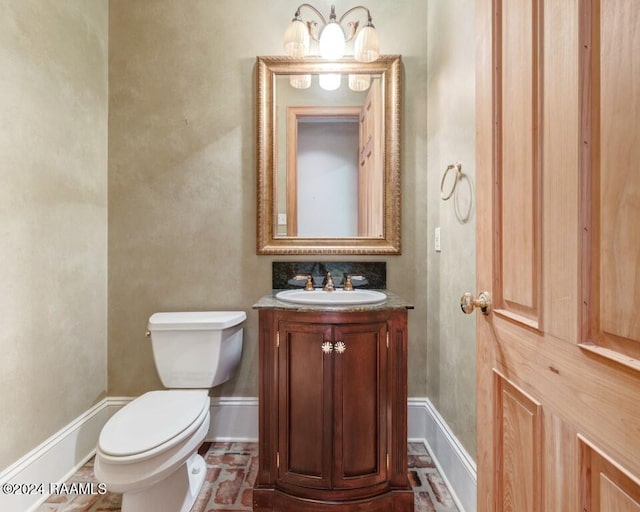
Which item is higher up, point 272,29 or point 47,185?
point 272,29

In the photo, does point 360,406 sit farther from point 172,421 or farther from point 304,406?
point 172,421

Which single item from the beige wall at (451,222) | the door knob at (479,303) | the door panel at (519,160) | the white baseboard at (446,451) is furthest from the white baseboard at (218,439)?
the door panel at (519,160)

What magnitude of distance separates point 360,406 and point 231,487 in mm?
770

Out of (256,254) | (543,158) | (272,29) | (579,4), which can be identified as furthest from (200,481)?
(272,29)

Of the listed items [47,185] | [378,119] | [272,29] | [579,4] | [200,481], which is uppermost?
[272,29]

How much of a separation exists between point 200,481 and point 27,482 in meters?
0.68

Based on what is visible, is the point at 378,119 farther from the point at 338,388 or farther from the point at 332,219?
the point at 338,388

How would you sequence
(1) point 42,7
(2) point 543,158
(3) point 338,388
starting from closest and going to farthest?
(2) point 543,158 → (3) point 338,388 → (1) point 42,7

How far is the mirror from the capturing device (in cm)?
182

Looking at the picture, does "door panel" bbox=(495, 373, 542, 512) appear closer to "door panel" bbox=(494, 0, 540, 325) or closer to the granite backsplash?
"door panel" bbox=(494, 0, 540, 325)

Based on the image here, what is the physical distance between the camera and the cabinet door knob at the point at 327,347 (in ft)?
4.18

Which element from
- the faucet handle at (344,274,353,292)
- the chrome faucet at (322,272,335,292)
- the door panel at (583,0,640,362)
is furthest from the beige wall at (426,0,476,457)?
the door panel at (583,0,640,362)

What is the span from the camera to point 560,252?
60cm

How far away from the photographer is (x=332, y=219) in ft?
6.06
